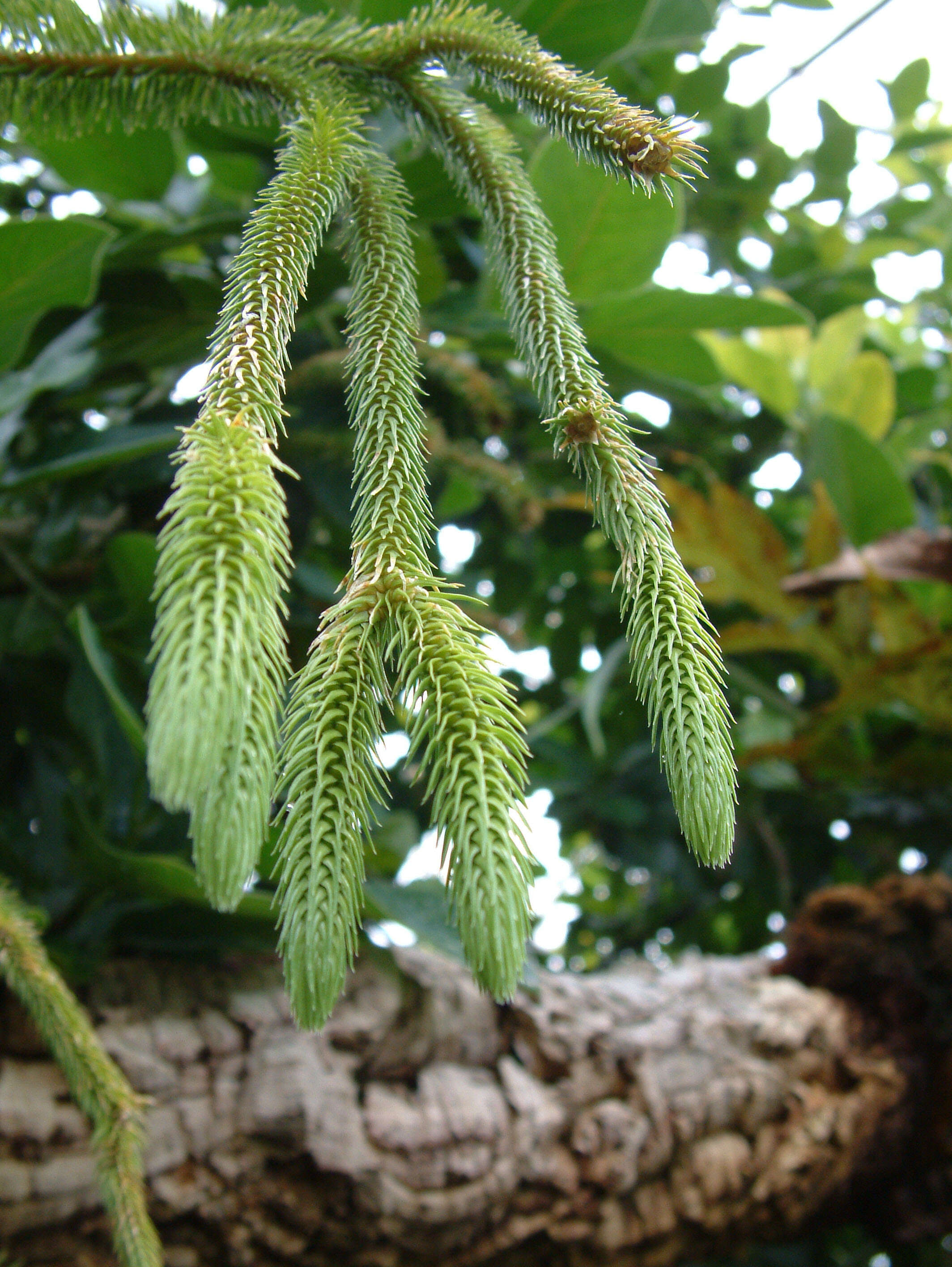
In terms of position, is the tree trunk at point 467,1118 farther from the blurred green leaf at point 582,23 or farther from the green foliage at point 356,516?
the blurred green leaf at point 582,23

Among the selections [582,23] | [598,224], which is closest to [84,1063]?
[598,224]

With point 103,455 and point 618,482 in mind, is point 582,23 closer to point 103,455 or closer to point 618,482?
point 103,455

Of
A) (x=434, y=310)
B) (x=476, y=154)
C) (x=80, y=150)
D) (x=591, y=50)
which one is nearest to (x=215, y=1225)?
(x=476, y=154)

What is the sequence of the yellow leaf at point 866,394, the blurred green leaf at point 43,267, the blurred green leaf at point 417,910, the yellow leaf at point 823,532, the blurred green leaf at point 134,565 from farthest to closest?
the yellow leaf at point 866,394 < the yellow leaf at point 823,532 < the blurred green leaf at point 134,565 < the blurred green leaf at point 417,910 < the blurred green leaf at point 43,267

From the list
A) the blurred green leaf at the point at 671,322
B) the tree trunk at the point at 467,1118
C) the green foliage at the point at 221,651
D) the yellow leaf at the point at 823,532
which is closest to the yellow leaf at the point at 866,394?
the yellow leaf at the point at 823,532

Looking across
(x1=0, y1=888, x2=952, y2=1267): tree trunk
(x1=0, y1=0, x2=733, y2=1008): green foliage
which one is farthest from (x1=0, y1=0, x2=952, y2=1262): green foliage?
(x1=0, y1=888, x2=952, y2=1267): tree trunk

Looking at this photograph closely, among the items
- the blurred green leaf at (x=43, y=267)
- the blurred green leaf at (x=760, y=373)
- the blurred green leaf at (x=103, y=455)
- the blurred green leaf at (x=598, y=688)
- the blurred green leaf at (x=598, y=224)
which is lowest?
the blurred green leaf at (x=598, y=688)
